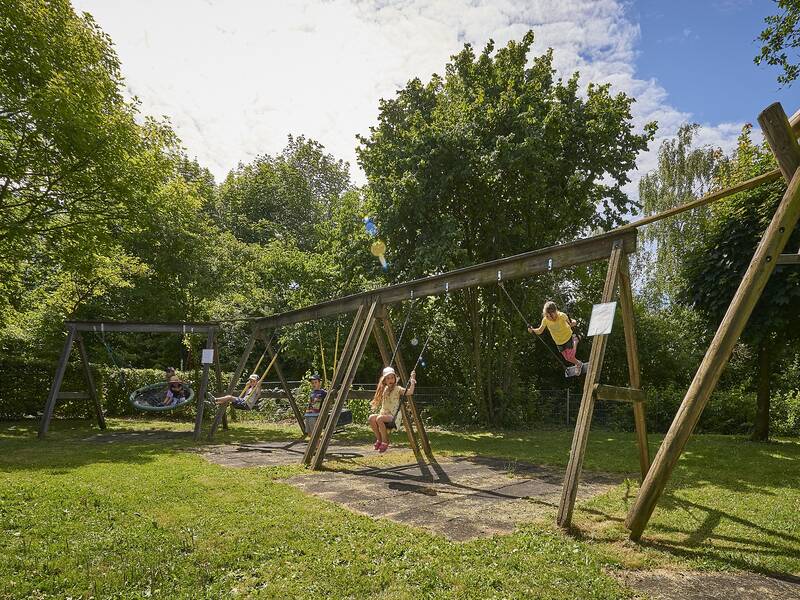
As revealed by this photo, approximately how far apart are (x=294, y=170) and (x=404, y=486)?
3779cm

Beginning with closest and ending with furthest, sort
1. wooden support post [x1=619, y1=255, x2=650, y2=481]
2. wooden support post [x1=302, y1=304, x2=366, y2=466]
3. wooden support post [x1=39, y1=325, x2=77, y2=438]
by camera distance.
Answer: wooden support post [x1=619, y1=255, x2=650, y2=481]
wooden support post [x1=302, y1=304, x2=366, y2=466]
wooden support post [x1=39, y1=325, x2=77, y2=438]

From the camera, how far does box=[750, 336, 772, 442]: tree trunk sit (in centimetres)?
1254

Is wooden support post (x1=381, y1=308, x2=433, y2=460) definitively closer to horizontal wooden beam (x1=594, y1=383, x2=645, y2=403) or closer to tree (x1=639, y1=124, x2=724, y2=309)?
horizontal wooden beam (x1=594, y1=383, x2=645, y2=403)

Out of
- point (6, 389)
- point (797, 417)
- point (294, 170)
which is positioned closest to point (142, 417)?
point (6, 389)

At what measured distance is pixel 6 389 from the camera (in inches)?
612

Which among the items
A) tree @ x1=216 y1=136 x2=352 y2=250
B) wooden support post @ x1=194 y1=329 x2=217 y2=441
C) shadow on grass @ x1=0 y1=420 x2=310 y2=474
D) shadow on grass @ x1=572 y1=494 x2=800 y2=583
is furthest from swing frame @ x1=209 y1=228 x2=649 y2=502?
tree @ x1=216 y1=136 x2=352 y2=250

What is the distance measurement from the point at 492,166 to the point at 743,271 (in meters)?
6.74

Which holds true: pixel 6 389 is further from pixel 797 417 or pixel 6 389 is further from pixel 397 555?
pixel 797 417

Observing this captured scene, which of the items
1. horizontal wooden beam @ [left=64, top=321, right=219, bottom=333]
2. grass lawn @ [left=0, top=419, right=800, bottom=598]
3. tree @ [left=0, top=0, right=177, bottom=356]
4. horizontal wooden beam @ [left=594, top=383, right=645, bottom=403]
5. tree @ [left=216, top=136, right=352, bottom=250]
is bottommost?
grass lawn @ [left=0, top=419, right=800, bottom=598]

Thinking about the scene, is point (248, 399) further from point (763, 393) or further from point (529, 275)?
point (763, 393)

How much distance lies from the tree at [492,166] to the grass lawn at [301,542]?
9202mm

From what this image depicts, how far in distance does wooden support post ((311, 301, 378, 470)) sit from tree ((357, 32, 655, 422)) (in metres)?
5.64

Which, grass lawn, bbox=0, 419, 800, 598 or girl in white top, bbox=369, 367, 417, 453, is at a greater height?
girl in white top, bbox=369, 367, 417, 453

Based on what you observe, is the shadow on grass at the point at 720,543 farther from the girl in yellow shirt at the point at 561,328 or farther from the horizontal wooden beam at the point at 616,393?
the girl in yellow shirt at the point at 561,328
